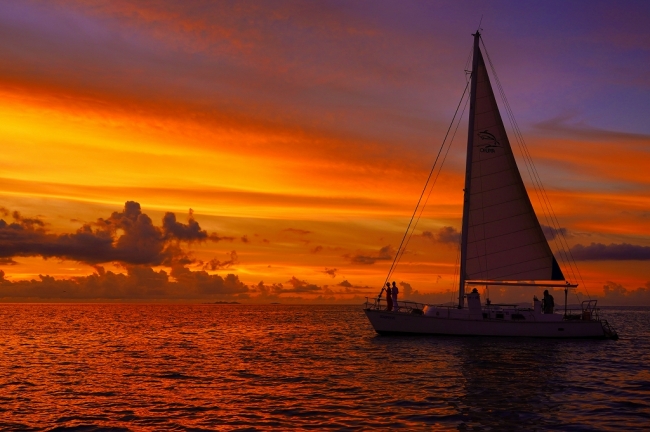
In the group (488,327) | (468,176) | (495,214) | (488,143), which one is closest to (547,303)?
(488,327)

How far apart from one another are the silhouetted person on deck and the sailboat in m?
0.17

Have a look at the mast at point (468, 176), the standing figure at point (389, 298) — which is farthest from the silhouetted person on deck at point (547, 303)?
the standing figure at point (389, 298)

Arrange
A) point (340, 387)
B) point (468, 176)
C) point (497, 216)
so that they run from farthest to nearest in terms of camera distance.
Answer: point (468, 176), point (497, 216), point (340, 387)

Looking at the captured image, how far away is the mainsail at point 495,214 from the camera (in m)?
49.3

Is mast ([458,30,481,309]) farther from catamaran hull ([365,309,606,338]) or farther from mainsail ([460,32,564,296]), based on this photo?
catamaran hull ([365,309,606,338])

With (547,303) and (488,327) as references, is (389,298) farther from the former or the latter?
(547,303)

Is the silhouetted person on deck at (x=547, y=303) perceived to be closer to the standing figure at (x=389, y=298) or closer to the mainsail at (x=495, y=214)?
the mainsail at (x=495, y=214)

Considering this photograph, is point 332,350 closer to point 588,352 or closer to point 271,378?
point 271,378

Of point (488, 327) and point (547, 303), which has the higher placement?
point (547, 303)

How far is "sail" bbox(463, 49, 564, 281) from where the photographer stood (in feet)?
162

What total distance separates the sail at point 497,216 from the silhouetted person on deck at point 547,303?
168cm

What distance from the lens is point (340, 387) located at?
1110 inches

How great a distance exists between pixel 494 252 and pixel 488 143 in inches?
347

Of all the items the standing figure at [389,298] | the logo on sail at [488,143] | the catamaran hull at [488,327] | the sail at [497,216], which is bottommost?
the catamaran hull at [488,327]
